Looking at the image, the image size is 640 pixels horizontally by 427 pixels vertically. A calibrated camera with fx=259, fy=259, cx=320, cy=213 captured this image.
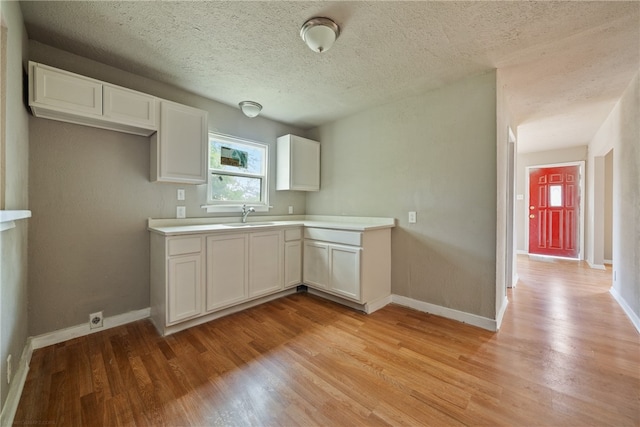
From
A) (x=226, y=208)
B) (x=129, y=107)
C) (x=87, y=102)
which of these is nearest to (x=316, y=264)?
(x=226, y=208)

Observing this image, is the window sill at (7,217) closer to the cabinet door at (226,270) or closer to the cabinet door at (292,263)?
the cabinet door at (226,270)

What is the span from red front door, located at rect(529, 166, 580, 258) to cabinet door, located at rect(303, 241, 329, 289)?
5.63m

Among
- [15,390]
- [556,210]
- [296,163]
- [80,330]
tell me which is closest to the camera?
[15,390]

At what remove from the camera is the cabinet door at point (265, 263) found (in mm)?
2754

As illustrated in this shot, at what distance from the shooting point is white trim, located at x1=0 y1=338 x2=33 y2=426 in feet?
4.15

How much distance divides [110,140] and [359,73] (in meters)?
2.33

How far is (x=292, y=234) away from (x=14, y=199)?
7.26 feet

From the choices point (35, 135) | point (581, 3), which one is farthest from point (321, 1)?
point (35, 135)

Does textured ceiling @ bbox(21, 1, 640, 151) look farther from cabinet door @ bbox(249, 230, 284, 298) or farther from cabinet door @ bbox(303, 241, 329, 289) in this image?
cabinet door @ bbox(303, 241, 329, 289)

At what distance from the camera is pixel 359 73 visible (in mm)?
2398

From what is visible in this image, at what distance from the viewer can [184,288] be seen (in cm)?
227

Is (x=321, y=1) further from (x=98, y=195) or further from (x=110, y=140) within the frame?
(x=98, y=195)

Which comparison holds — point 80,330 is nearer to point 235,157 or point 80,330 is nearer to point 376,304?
point 235,157

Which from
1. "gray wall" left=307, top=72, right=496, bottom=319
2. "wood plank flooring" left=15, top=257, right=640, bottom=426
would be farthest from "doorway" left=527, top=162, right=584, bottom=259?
"gray wall" left=307, top=72, right=496, bottom=319
